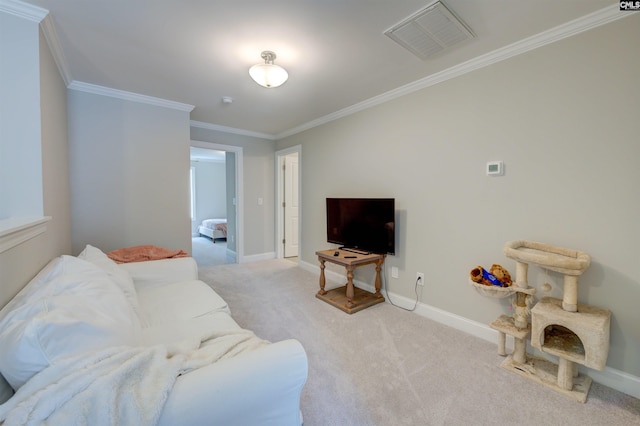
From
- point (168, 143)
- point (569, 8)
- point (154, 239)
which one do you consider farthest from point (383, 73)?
point (154, 239)

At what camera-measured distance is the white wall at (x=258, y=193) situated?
15.9 feet

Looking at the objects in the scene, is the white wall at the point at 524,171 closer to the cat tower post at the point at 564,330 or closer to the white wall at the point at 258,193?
the cat tower post at the point at 564,330

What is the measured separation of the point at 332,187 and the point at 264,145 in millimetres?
1876

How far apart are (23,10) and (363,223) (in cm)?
311

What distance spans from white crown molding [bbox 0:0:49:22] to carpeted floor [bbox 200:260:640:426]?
270 cm

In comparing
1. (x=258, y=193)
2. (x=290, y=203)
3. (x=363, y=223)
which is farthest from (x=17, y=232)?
(x=290, y=203)

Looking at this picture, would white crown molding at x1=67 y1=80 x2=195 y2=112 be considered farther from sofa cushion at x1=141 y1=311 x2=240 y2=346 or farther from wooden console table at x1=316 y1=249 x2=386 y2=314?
sofa cushion at x1=141 y1=311 x2=240 y2=346

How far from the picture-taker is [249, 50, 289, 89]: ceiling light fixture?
218 centimetres

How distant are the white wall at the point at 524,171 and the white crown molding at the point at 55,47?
9.32ft

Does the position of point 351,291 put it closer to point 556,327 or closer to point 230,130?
point 556,327

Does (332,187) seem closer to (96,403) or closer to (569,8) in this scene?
(569,8)

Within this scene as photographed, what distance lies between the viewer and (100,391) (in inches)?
28.9

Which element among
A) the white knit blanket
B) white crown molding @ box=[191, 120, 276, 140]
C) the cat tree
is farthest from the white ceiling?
the white knit blanket

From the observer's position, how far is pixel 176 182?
350cm
